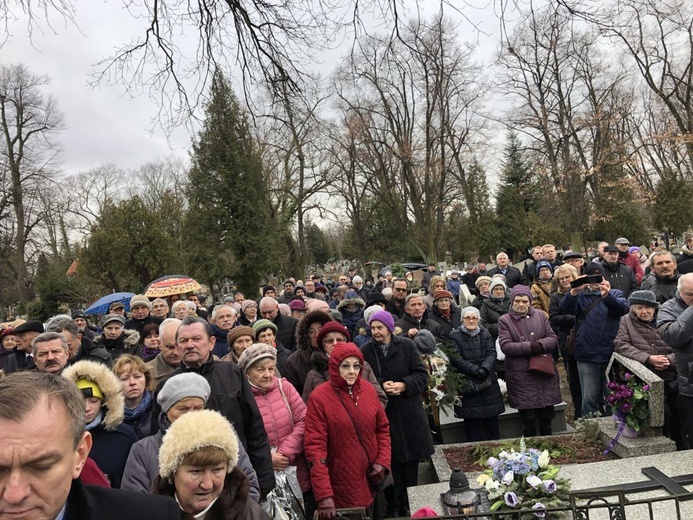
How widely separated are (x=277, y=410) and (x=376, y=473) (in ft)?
2.86

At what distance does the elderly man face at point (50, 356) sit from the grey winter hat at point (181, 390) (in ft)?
5.05

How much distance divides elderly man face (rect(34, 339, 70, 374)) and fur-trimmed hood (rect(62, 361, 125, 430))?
109 cm

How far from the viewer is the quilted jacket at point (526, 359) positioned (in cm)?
516

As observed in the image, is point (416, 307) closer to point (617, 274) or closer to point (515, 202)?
point (617, 274)

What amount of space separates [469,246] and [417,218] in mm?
13239

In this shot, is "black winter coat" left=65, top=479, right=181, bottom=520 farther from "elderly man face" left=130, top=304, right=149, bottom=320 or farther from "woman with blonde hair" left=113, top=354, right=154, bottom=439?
"elderly man face" left=130, top=304, right=149, bottom=320

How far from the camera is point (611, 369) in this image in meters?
4.86

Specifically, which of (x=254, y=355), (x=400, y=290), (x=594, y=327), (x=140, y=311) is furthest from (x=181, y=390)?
(x=400, y=290)

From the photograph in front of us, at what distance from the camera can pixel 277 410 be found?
11.7 ft

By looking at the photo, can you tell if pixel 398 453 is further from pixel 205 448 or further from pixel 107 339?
pixel 107 339

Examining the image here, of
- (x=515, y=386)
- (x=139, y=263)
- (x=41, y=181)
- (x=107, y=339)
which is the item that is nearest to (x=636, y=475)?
(x=515, y=386)

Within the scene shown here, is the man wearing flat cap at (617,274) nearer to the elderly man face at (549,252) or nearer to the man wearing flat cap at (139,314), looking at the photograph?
the elderly man face at (549,252)

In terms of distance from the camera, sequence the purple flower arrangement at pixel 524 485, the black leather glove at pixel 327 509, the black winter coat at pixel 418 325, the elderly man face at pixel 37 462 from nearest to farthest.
Result: the elderly man face at pixel 37 462 < the black leather glove at pixel 327 509 < the purple flower arrangement at pixel 524 485 < the black winter coat at pixel 418 325

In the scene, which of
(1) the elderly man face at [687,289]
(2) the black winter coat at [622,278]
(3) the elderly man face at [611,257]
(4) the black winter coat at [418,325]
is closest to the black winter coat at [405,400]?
(4) the black winter coat at [418,325]
